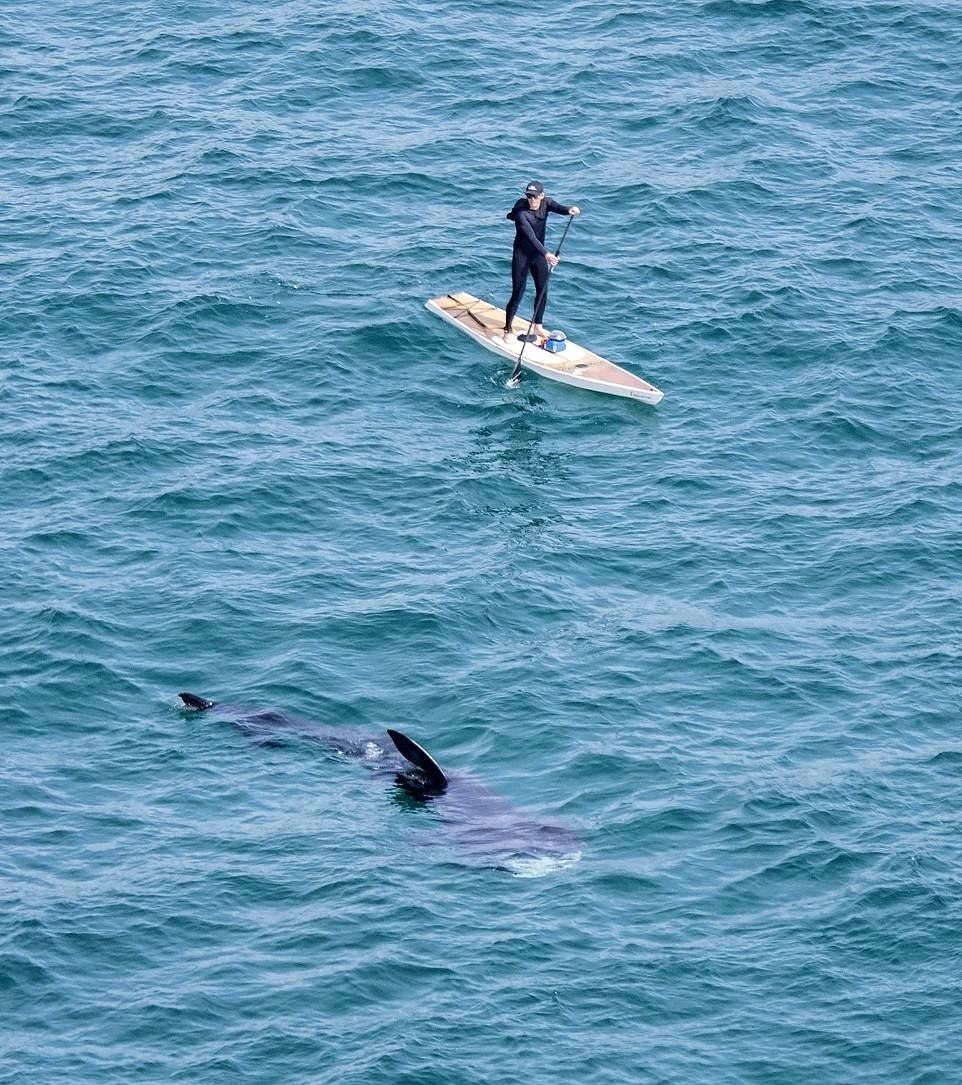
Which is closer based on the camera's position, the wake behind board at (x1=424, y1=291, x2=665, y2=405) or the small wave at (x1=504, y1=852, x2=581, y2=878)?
the small wave at (x1=504, y1=852, x2=581, y2=878)

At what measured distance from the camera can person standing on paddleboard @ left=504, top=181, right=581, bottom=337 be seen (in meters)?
36.1

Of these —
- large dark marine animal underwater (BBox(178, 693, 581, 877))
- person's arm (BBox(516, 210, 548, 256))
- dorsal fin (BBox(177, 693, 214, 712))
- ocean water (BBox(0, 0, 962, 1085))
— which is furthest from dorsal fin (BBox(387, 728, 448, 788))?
person's arm (BBox(516, 210, 548, 256))

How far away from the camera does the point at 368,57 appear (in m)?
46.2

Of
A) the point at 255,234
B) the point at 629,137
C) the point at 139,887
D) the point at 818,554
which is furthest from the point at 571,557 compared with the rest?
the point at 629,137

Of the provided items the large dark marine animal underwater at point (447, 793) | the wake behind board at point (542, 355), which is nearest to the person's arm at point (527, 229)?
the wake behind board at point (542, 355)

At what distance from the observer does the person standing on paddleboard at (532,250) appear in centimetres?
3612

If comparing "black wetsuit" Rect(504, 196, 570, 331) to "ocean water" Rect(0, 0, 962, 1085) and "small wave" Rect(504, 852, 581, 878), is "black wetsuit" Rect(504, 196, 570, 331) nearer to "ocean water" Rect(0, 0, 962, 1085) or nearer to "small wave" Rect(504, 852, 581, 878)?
"ocean water" Rect(0, 0, 962, 1085)

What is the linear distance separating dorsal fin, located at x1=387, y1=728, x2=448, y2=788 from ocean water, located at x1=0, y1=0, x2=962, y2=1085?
1.22ft

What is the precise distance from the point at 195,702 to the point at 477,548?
5.60m

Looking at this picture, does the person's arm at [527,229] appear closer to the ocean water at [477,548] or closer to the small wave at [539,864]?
the ocean water at [477,548]

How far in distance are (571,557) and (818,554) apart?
141 inches

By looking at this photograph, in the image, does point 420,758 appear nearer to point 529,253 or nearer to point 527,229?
point 527,229

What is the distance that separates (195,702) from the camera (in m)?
28.1

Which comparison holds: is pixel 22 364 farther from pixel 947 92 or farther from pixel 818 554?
pixel 947 92
